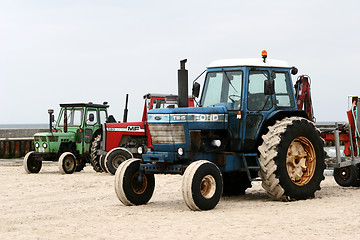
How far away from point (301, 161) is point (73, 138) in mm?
11020

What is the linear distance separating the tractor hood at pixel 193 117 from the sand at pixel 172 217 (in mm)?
1445

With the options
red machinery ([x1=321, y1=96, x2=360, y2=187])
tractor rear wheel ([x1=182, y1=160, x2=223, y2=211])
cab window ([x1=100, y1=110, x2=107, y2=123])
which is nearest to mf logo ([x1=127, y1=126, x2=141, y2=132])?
cab window ([x1=100, y1=110, x2=107, y2=123])

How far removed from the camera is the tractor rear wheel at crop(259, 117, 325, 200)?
1056 cm

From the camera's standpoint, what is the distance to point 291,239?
729cm

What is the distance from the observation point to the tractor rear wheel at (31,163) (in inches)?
782

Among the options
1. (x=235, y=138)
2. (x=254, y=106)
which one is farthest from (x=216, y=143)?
(x=254, y=106)

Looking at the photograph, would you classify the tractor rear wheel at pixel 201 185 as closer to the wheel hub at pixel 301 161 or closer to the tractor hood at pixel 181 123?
the tractor hood at pixel 181 123

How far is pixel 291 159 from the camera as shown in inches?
436

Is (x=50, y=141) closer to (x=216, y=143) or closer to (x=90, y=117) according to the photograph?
(x=90, y=117)

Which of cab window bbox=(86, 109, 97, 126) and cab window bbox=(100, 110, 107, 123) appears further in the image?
cab window bbox=(100, 110, 107, 123)

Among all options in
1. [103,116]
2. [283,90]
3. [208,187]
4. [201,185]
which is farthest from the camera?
[103,116]

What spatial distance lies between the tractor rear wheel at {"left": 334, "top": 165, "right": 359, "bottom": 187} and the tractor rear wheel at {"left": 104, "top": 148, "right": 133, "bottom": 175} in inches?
259

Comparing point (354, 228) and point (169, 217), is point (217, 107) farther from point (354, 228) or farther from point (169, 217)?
point (354, 228)

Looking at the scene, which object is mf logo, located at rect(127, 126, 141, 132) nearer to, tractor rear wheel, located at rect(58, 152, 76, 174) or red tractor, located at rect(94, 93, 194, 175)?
red tractor, located at rect(94, 93, 194, 175)
